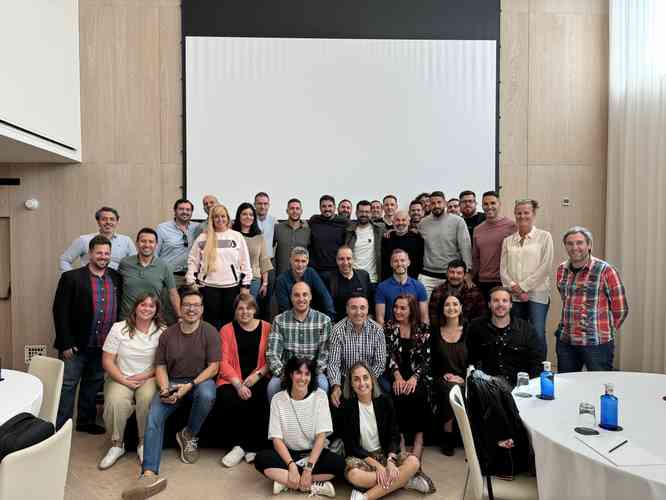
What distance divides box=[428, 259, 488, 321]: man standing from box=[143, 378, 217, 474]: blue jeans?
1895 millimetres

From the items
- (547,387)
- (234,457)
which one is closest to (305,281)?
(234,457)

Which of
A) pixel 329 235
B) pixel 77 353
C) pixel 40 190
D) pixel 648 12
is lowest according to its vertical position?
pixel 77 353

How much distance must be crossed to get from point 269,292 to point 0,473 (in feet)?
10.7

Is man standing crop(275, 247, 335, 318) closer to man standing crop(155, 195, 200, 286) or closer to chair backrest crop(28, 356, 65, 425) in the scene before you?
man standing crop(155, 195, 200, 286)

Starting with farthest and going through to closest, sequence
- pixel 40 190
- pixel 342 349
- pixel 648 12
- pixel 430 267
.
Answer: pixel 40 190, pixel 648 12, pixel 430 267, pixel 342 349

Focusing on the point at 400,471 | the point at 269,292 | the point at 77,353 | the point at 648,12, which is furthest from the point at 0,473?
the point at 648,12

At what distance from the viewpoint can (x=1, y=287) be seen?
233 inches

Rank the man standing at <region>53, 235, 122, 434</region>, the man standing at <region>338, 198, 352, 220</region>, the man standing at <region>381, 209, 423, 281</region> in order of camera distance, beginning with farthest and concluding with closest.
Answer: the man standing at <region>338, 198, 352, 220</region> < the man standing at <region>381, 209, 423, 281</region> < the man standing at <region>53, 235, 122, 434</region>

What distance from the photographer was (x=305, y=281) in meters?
4.17

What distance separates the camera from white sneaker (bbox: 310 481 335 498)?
2.98 m

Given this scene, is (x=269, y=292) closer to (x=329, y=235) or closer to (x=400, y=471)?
(x=329, y=235)

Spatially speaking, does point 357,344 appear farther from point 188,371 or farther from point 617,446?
point 617,446

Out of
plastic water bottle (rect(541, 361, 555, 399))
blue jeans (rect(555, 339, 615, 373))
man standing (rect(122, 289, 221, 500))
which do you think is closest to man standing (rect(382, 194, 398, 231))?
blue jeans (rect(555, 339, 615, 373))

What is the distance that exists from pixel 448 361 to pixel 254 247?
6.58 feet
